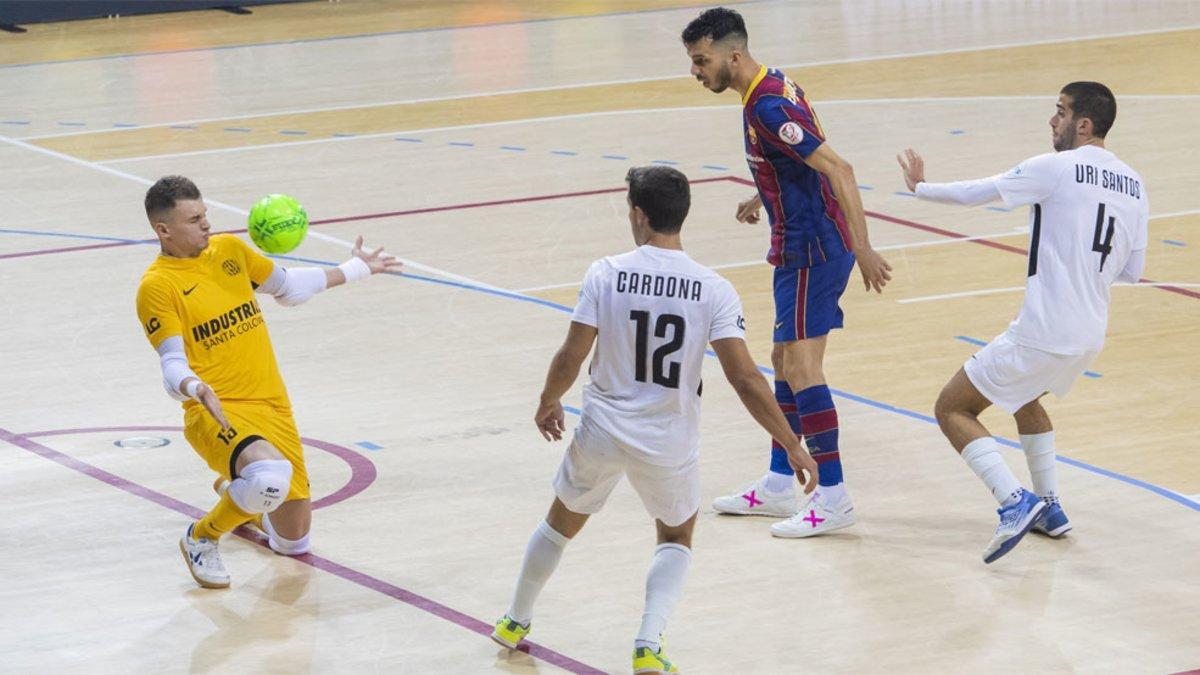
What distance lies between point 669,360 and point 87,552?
313cm

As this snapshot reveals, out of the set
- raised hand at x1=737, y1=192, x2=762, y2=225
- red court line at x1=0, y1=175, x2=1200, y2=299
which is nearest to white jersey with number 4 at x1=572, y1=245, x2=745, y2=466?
raised hand at x1=737, y1=192, x2=762, y2=225

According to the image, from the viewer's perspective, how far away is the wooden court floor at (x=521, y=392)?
7441 mm

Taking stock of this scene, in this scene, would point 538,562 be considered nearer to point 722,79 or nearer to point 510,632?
point 510,632

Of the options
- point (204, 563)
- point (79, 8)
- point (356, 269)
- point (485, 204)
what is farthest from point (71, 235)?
point (79, 8)

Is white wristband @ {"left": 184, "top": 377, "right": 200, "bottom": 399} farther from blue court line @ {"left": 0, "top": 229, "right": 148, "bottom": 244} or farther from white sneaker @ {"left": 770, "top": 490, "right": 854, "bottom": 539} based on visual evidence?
blue court line @ {"left": 0, "top": 229, "right": 148, "bottom": 244}

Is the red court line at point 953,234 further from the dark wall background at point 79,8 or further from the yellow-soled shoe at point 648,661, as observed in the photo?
the dark wall background at point 79,8

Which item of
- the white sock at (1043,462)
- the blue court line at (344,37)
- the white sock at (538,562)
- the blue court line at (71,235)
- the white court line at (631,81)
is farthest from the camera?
the blue court line at (344,37)

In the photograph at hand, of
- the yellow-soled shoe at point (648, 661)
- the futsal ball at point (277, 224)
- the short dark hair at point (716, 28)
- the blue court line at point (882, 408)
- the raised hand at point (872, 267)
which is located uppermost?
the short dark hair at point (716, 28)

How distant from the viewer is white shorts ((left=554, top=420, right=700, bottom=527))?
6781 millimetres

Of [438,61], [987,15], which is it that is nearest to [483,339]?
[438,61]

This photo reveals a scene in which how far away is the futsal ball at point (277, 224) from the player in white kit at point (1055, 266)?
Result: 273 cm

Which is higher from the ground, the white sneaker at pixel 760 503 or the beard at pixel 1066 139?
the beard at pixel 1066 139

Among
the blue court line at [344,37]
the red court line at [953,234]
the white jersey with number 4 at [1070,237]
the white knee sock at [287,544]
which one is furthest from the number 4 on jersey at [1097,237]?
the blue court line at [344,37]

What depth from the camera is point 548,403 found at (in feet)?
22.4
